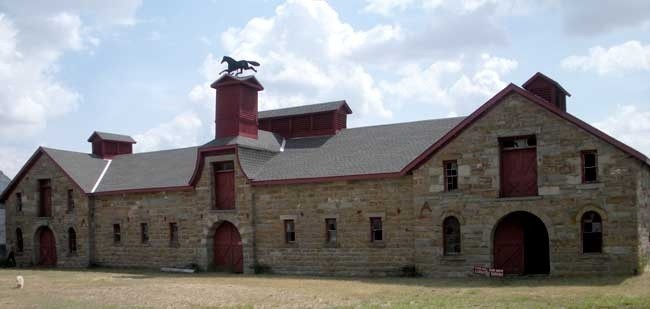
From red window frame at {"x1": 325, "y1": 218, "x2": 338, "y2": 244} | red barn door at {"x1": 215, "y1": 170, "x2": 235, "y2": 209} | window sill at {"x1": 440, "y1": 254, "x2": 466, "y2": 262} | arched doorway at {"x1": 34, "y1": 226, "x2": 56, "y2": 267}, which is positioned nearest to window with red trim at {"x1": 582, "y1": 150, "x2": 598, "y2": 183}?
window sill at {"x1": 440, "y1": 254, "x2": 466, "y2": 262}

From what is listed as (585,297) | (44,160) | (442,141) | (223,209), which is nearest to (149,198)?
(223,209)

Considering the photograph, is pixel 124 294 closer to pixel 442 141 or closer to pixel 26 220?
pixel 442 141

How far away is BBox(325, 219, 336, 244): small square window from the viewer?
3128cm

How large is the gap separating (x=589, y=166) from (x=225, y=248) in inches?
675

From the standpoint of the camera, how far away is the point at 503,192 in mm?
27250

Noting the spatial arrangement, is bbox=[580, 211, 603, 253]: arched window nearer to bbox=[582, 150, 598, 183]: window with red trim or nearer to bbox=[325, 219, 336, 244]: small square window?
bbox=[582, 150, 598, 183]: window with red trim

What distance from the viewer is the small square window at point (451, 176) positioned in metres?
28.1

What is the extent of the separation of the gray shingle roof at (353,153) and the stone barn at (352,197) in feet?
0.38

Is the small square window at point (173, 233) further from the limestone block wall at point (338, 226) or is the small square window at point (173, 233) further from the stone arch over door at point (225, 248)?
the limestone block wall at point (338, 226)

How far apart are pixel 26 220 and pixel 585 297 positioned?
33158mm

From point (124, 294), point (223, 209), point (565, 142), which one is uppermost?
point (565, 142)

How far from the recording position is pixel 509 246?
27797 mm

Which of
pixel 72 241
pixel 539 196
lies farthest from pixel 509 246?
pixel 72 241

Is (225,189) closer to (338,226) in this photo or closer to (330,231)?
(330,231)
